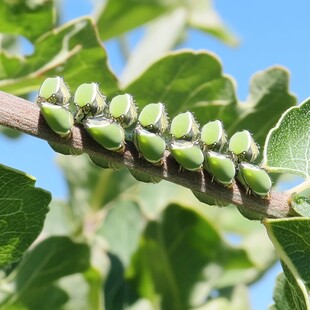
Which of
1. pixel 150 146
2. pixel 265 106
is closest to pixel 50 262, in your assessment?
pixel 265 106

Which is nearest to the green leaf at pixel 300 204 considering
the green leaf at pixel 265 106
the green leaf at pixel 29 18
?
the green leaf at pixel 265 106

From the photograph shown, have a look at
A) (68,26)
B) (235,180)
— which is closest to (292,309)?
(235,180)

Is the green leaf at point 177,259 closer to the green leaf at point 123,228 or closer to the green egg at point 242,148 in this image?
the green leaf at point 123,228

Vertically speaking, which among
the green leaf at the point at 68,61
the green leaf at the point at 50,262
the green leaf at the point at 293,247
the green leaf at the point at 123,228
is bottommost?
the green leaf at the point at 123,228

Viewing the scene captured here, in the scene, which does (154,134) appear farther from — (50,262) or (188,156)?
(50,262)

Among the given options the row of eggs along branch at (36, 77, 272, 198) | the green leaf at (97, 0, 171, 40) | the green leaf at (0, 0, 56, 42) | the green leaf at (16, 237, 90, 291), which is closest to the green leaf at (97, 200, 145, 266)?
the green leaf at (16, 237, 90, 291)

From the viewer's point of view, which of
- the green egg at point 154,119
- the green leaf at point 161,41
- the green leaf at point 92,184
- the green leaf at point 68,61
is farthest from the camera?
the green leaf at point 161,41

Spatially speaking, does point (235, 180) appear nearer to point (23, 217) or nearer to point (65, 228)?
point (23, 217)
